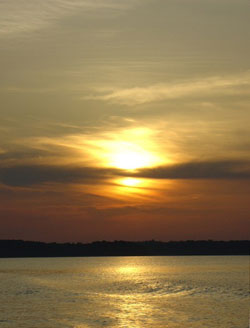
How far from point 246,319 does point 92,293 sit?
151ft

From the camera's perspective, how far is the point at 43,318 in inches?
2896

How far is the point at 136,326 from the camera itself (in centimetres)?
6569

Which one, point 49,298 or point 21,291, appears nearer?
point 49,298

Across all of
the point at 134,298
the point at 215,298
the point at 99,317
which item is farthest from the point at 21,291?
the point at 99,317

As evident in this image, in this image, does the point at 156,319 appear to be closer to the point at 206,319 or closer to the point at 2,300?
the point at 206,319

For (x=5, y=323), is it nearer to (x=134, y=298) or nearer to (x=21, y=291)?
(x=134, y=298)

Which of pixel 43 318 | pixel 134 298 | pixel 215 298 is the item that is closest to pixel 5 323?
pixel 43 318

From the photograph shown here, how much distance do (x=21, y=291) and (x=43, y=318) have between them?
44592 mm

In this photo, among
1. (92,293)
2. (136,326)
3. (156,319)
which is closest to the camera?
(136,326)

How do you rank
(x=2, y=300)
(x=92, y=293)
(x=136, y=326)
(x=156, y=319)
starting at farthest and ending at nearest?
(x=92, y=293) < (x=2, y=300) < (x=156, y=319) < (x=136, y=326)

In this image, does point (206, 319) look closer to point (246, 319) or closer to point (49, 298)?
point (246, 319)

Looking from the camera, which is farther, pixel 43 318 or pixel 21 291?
pixel 21 291

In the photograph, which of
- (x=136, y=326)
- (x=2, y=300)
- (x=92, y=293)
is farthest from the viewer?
(x=92, y=293)

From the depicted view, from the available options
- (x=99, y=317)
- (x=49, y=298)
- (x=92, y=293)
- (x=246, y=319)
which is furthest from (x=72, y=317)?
(x=92, y=293)
